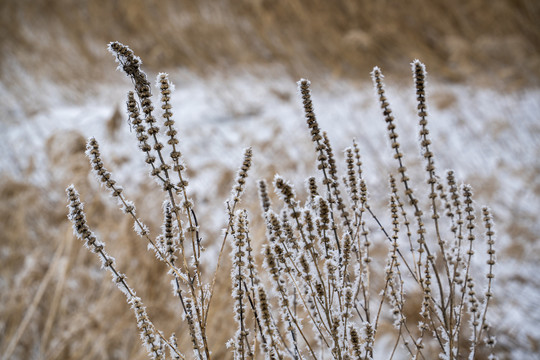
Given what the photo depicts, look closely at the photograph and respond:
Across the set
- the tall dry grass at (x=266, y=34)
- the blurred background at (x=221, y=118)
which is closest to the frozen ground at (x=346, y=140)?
the blurred background at (x=221, y=118)

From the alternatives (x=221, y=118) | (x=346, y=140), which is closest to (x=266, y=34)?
(x=221, y=118)

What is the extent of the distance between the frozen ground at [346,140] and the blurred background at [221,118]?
0.01 meters

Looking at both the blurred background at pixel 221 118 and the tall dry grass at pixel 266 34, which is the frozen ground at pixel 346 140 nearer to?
the blurred background at pixel 221 118

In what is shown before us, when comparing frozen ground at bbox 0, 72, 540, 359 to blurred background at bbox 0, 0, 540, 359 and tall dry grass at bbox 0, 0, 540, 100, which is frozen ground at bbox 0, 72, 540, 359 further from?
tall dry grass at bbox 0, 0, 540, 100

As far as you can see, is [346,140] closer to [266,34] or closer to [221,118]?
[221,118]

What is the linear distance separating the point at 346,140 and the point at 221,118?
1174mm

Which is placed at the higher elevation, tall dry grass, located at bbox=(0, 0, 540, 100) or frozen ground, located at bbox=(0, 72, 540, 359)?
tall dry grass, located at bbox=(0, 0, 540, 100)

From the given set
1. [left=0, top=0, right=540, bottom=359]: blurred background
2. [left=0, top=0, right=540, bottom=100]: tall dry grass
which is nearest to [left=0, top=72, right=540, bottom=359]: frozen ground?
[left=0, top=0, right=540, bottom=359]: blurred background

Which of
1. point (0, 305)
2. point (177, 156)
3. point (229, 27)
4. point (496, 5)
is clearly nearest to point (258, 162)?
point (0, 305)

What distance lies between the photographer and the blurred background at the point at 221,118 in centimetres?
163

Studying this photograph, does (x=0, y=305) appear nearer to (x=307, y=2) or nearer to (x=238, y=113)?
(x=238, y=113)

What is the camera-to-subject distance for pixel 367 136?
119 inches

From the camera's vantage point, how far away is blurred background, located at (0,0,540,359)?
1.63 m

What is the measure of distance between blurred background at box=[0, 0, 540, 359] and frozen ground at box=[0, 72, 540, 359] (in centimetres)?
1
